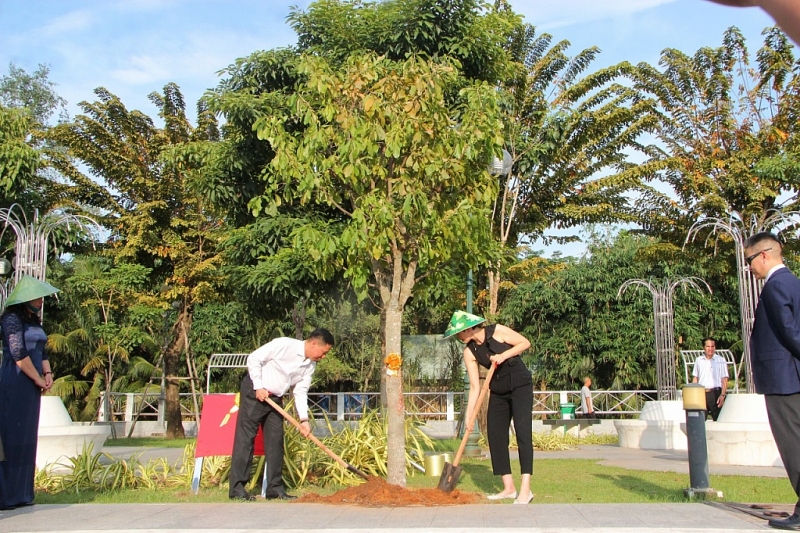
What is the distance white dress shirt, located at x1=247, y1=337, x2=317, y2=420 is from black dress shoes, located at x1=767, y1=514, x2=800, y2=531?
418 cm

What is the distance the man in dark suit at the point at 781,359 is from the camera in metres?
5.29

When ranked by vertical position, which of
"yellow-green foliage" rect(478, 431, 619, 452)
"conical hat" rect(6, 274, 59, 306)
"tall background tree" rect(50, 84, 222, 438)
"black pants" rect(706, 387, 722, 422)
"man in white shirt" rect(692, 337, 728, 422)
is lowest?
"yellow-green foliage" rect(478, 431, 619, 452)

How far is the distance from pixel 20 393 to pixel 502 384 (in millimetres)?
4167

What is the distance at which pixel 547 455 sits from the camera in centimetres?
1317

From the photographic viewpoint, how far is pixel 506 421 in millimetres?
7250

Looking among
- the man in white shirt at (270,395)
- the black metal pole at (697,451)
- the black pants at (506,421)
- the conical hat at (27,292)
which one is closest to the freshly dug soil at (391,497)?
the black pants at (506,421)

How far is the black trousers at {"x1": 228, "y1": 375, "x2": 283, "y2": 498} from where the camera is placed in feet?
24.2

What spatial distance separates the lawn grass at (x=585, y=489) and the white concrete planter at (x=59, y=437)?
1.59 m

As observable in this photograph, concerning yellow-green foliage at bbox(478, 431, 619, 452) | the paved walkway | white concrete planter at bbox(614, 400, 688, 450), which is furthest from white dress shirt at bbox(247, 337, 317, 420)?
white concrete planter at bbox(614, 400, 688, 450)

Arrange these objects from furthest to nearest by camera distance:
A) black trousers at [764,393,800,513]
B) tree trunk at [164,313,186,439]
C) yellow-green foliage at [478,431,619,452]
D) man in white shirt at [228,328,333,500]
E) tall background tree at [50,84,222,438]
A: 1. tree trunk at [164,313,186,439]
2. tall background tree at [50,84,222,438]
3. yellow-green foliage at [478,431,619,452]
4. man in white shirt at [228,328,333,500]
5. black trousers at [764,393,800,513]

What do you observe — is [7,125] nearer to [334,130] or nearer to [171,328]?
[171,328]

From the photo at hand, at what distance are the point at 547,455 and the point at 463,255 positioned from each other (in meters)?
6.07

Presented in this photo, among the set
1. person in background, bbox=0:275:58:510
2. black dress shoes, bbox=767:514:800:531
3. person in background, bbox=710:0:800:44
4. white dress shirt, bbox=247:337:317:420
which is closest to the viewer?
person in background, bbox=710:0:800:44

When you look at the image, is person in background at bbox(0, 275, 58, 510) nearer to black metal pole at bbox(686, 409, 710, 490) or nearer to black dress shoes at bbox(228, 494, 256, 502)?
black dress shoes at bbox(228, 494, 256, 502)
